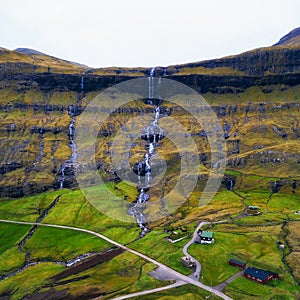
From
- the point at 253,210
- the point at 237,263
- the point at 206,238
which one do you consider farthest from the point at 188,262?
the point at 253,210

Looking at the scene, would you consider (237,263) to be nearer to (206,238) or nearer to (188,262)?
(188,262)

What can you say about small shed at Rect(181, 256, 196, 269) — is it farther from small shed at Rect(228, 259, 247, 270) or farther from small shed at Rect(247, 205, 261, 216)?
small shed at Rect(247, 205, 261, 216)

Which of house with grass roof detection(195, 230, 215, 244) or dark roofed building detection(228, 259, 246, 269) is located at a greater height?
house with grass roof detection(195, 230, 215, 244)

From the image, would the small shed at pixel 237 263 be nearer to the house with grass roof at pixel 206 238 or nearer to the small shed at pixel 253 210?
the house with grass roof at pixel 206 238

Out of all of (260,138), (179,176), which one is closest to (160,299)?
(179,176)

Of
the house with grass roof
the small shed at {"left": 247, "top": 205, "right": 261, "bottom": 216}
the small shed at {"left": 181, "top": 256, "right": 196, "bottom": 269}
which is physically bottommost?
the small shed at {"left": 181, "top": 256, "right": 196, "bottom": 269}

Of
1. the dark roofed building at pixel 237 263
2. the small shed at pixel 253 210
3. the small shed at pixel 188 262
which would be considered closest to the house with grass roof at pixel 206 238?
the dark roofed building at pixel 237 263

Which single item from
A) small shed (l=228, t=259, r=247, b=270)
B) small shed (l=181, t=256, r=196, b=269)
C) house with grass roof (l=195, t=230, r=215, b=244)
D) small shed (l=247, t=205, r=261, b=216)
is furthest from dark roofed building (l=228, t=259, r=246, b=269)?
small shed (l=247, t=205, r=261, b=216)

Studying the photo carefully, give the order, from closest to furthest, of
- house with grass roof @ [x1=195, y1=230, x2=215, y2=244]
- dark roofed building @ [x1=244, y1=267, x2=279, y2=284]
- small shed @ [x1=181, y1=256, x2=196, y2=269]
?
1. dark roofed building @ [x1=244, y1=267, x2=279, y2=284]
2. small shed @ [x1=181, y1=256, x2=196, y2=269]
3. house with grass roof @ [x1=195, y1=230, x2=215, y2=244]
